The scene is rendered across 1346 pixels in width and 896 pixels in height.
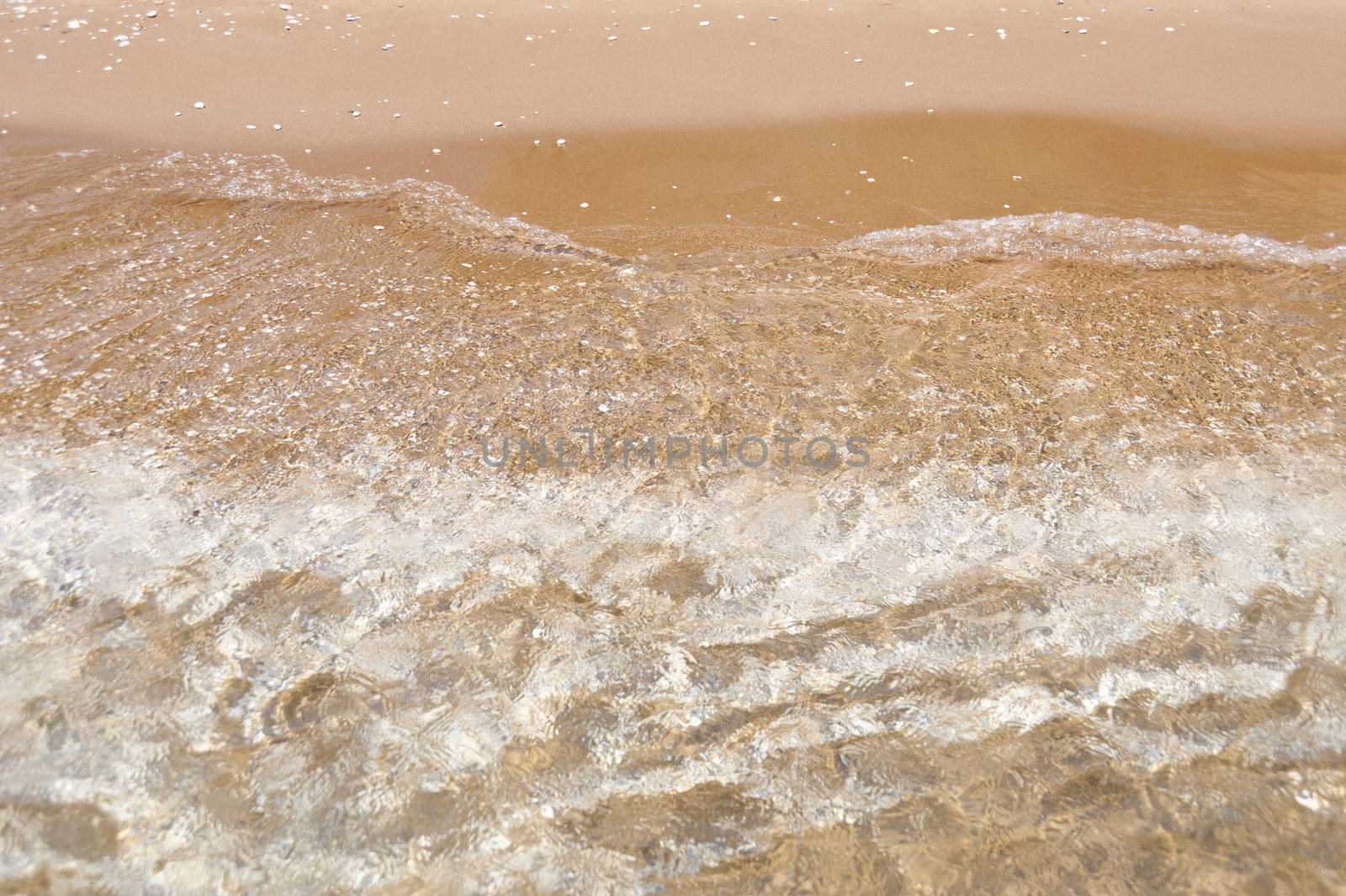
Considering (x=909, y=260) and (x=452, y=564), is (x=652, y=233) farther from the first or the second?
(x=452, y=564)

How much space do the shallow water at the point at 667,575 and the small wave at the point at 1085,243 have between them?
2.9 inches

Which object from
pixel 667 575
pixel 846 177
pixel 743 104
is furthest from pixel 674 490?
pixel 743 104

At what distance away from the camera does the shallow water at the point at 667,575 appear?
6.40 ft

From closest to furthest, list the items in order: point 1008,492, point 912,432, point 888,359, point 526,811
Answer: point 526,811
point 1008,492
point 912,432
point 888,359

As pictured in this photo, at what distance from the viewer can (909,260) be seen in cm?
394

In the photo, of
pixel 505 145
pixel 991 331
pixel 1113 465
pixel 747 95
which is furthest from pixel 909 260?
pixel 505 145

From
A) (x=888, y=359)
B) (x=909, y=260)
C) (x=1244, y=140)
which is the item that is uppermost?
(x=1244, y=140)

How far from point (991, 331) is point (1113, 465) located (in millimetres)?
810

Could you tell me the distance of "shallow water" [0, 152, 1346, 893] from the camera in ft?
6.40

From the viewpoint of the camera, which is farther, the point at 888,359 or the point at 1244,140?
the point at 1244,140

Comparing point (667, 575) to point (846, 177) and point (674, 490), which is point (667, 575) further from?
point (846, 177)

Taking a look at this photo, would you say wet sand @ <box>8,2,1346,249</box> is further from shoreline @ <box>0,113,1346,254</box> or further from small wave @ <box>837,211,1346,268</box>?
small wave @ <box>837,211,1346,268</box>

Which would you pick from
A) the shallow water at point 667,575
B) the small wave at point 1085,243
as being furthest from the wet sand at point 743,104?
the shallow water at point 667,575

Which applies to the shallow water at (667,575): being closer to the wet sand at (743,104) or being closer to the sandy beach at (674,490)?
the sandy beach at (674,490)
